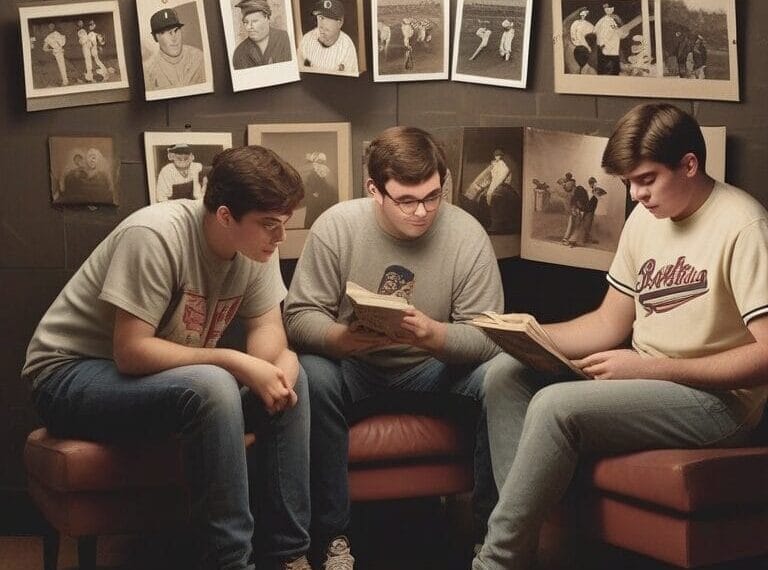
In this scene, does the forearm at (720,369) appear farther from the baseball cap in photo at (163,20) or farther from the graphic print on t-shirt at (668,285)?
the baseball cap in photo at (163,20)

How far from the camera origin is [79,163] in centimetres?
316

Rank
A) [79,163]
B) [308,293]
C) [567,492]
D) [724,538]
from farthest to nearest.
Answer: [79,163] < [308,293] < [567,492] < [724,538]

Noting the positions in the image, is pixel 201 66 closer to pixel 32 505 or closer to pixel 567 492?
pixel 32 505

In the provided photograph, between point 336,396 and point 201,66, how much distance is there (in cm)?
122

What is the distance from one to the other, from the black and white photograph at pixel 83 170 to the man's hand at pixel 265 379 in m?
1.08

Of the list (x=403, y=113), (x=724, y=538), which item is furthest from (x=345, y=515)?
(x=403, y=113)

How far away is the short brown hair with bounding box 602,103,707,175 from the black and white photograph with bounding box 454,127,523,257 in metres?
0.90

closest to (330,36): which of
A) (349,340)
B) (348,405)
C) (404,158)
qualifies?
(404,158)

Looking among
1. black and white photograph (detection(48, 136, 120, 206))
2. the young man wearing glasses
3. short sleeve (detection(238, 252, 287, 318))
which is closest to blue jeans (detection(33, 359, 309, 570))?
the young man wearing glasses

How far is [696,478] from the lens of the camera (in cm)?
208

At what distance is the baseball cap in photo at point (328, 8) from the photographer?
319 centimetres

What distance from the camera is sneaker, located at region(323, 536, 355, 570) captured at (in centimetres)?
250

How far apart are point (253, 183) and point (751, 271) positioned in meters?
1.08

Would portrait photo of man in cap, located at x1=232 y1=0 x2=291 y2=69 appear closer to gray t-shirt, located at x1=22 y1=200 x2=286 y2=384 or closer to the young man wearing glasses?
the young man wearing glasses
